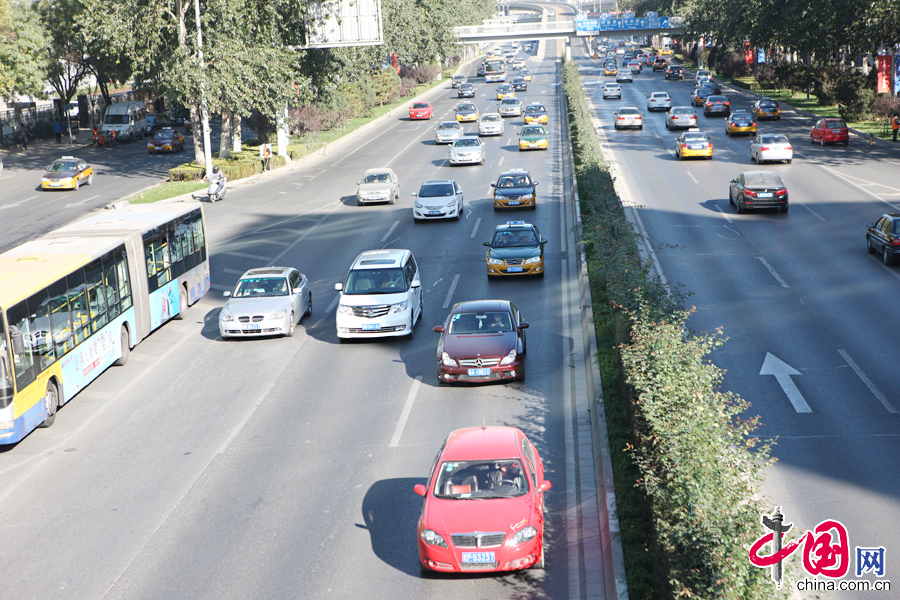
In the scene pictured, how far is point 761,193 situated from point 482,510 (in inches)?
1011

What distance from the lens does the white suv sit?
20.6 meters

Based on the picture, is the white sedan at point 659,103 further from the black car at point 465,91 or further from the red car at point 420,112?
the black car at point 465,91

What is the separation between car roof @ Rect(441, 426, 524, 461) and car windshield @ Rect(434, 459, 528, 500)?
0.38 feet

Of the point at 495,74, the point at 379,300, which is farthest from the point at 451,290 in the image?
the point at 495,74

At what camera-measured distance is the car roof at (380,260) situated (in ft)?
71.9

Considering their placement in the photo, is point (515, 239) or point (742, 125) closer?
point (515, 239)

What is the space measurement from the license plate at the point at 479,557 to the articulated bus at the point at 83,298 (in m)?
9.06

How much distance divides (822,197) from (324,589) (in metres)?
31.1

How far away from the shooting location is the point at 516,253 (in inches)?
1009

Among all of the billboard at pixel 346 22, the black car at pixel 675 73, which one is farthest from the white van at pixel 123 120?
the black car at pixel 675 73

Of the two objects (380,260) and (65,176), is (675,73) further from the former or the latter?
(380,260)

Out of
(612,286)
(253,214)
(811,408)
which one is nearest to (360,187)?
(253,214)

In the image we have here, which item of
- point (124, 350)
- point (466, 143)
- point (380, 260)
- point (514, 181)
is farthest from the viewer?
point (466, 143)

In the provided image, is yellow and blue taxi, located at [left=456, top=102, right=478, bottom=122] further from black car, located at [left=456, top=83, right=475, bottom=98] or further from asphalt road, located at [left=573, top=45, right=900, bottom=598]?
asphalt road, located at [left=573, top=45, right=900, bottom=598]
